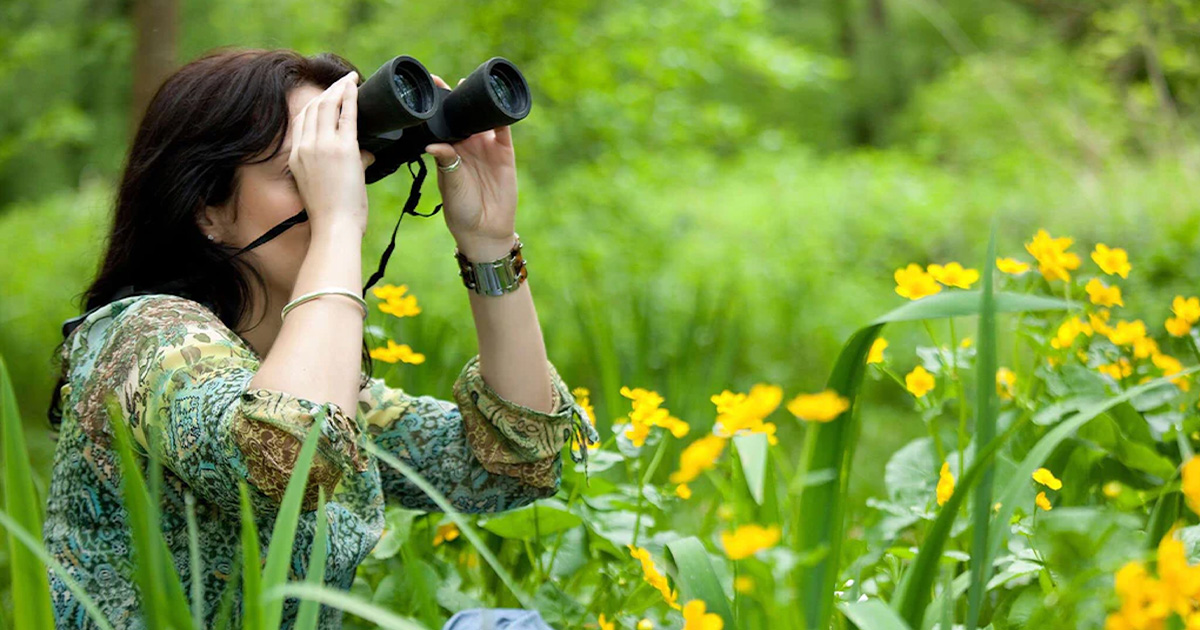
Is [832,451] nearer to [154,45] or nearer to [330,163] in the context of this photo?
[330,163]

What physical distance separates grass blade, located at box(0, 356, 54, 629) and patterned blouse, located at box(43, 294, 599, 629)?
221mm

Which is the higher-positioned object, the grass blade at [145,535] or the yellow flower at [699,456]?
the yellow flower at [699,456]

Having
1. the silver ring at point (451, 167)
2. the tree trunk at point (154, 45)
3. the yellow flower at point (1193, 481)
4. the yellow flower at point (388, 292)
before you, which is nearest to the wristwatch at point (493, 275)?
the silver ring at point (451, 167)

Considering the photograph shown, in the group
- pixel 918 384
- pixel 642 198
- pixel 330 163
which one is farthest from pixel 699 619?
pixel 642 198

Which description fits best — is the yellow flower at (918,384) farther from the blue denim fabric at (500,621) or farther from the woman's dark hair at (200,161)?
the woman's dark hair at (200,161)

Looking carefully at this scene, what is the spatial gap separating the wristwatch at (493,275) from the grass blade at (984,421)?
0.77 metres

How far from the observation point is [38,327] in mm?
4648

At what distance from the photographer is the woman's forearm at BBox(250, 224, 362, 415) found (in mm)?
1053

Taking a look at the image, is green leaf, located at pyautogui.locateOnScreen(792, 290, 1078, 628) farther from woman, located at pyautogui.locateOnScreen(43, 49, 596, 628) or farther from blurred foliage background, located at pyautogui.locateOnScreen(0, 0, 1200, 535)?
blurred foliage background, located at pyautogui.locateOnScreen(0, 0, 1200, 535)

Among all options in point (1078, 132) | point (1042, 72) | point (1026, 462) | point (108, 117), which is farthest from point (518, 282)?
point (1042, 72)

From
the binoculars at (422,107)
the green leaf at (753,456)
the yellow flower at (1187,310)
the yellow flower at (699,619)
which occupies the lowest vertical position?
the yellow flower at (1187,310)

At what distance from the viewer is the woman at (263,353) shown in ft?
3.51

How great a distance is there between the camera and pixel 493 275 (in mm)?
1456

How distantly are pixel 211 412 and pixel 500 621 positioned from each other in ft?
1.42
